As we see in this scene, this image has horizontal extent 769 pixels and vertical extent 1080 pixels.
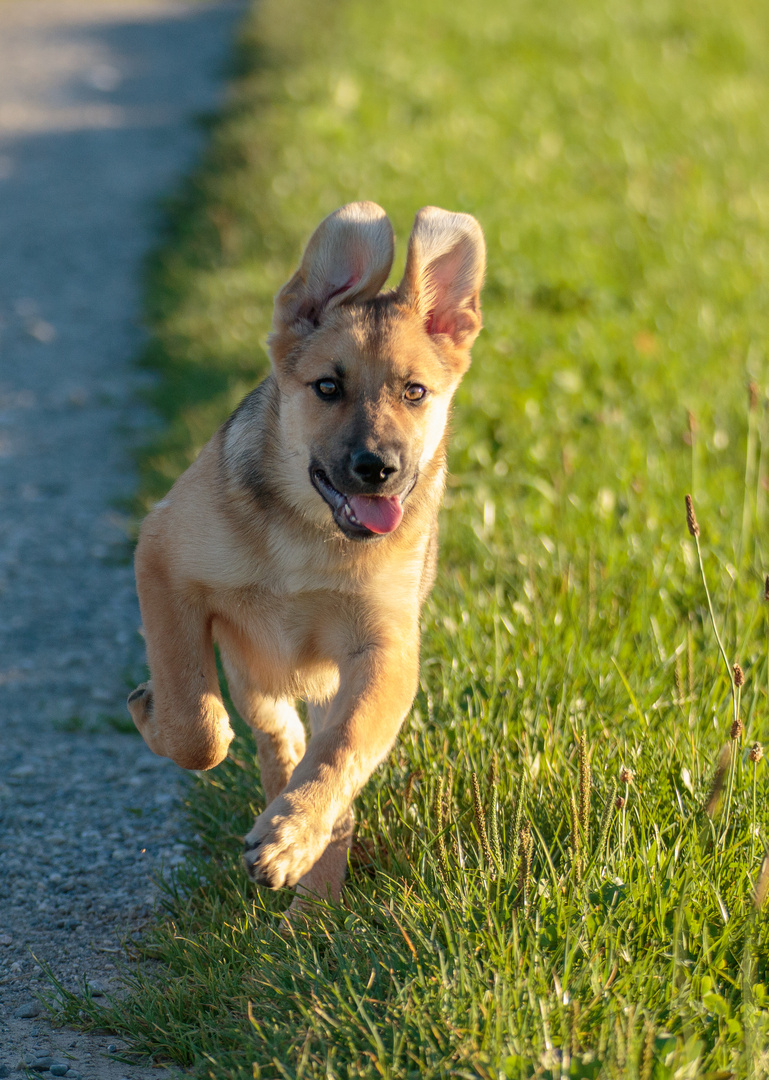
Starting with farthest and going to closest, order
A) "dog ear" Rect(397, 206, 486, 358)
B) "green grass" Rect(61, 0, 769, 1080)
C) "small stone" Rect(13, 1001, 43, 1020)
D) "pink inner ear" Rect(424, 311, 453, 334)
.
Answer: "pink inner ear" Rect(424, 311, 453, 334)
"dog ear" Rect(397, 206, 486, 358)
"small stone" Rect(13, 1001, 43, 1020)
"green grass" Rect(61, 0, 769, 1080)

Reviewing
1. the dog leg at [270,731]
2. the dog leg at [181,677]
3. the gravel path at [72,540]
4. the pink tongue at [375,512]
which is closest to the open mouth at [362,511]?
the pink tongue at [375,512]

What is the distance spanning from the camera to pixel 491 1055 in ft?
7.46

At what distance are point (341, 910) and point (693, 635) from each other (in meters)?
1.75

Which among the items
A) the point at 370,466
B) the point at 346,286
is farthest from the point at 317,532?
the point at 346,286

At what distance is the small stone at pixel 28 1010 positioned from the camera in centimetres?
282

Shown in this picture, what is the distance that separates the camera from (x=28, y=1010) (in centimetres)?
284

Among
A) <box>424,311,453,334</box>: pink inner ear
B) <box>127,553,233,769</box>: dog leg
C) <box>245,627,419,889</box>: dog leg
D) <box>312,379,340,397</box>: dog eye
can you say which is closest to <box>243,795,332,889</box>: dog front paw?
<box>245,627,419,889</box>: dog leg

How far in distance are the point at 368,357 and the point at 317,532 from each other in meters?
0.51

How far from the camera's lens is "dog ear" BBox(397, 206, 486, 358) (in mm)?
3373

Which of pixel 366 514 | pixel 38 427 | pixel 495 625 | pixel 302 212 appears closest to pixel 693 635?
pixel 495 625

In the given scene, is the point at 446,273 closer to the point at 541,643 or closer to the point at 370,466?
the point at 370,466

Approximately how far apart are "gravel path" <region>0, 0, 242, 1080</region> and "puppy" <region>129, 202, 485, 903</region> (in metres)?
0.54

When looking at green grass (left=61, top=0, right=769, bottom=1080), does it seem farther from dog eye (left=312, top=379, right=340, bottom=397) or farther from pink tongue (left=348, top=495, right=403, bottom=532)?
dog eye (left=312, top=379, right=340, bottom=397)

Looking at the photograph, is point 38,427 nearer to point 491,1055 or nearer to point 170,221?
point 170,221
